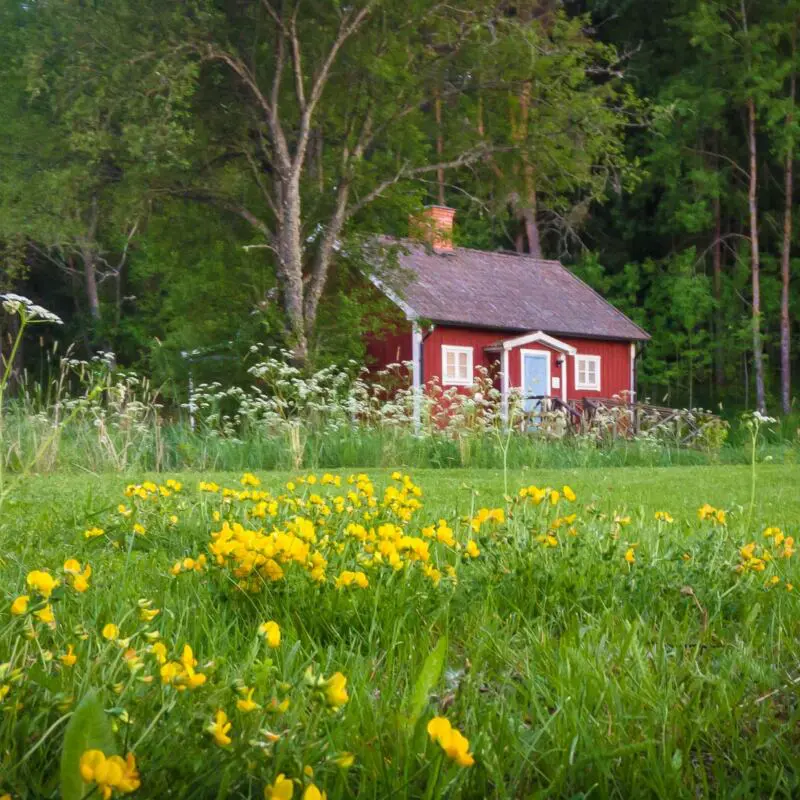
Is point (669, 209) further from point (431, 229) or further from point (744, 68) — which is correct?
point (431, 229)

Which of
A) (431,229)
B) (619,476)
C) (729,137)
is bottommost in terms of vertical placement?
(619,476)

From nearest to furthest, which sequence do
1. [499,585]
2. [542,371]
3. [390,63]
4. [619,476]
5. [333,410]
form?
[499,585]
[619,476]
[333,410]
[390,63]
[542,371]

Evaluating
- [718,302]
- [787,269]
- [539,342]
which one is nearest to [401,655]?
[539,342]

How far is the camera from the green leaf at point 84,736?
4.96ft

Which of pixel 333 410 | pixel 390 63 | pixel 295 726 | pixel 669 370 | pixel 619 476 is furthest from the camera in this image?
pixel 669 370

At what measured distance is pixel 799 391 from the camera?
3350 cm

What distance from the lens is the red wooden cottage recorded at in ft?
81.3

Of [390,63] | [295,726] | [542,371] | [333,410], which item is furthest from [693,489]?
[542,371]

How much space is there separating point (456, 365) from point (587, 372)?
484cm

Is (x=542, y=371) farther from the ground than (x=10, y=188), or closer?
closer

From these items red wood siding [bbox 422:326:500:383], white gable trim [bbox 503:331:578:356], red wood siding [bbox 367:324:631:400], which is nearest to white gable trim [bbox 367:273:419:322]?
red wood siding [bbox 367:324:631:400]

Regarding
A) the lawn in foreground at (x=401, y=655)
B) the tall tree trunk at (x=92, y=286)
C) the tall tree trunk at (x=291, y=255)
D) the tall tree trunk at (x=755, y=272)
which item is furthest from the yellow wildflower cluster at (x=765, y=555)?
the tall tree trunk at (x=92, y=286)

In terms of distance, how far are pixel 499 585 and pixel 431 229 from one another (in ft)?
57.8

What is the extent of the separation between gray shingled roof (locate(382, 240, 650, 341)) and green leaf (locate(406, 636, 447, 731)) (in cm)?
2167
